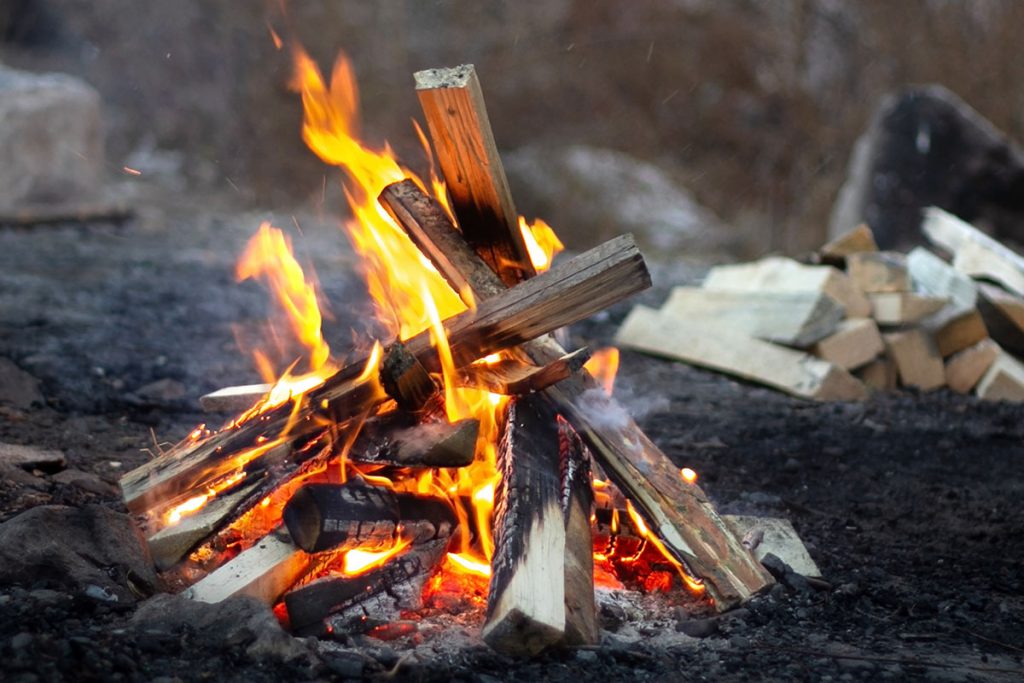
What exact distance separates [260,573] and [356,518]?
0.26m

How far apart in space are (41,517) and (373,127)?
8.91 meters

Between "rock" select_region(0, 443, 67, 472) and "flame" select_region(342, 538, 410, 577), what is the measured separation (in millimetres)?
1203

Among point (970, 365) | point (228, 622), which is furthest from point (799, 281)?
point (228, 622)

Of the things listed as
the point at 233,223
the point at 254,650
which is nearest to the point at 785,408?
the point at 254,650

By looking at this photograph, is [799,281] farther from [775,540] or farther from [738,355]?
[775,540]

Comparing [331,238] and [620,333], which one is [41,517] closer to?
[620,333]

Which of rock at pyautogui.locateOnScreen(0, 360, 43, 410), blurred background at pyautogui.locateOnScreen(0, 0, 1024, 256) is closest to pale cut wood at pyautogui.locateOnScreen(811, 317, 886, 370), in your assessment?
rock at pyautogui.locateOnScreen(0, 360, 43, 410)

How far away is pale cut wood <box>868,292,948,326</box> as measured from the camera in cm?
569

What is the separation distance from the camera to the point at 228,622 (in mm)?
2373

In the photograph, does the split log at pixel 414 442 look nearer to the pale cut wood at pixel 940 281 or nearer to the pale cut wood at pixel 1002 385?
the pale cut wood at pixel 1002 385

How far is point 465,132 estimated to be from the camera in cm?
276

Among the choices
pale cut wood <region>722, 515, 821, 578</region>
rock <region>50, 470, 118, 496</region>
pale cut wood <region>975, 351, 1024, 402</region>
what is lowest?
pale cut wood <region>975, 351, 1024, 402</region>

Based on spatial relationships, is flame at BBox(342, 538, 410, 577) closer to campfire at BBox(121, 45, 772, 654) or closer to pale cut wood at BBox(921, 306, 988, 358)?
campfire at BBox(121, 45, 772, 654)

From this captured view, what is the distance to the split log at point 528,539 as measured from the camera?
7.87 ft
